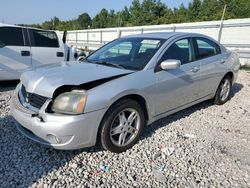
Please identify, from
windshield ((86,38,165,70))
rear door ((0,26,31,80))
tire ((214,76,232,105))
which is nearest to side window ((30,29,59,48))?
A: rear door ((0,26,31,80))

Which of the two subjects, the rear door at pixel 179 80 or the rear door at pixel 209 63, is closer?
the rear door at pixel 179 80

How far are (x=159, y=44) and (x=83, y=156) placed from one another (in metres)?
2.02

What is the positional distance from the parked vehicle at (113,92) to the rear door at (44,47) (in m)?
2.71

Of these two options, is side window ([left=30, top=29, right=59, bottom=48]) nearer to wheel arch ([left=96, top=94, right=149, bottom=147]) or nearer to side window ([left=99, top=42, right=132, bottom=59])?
side window ([left=99, top=42, right=132, bottom=59])

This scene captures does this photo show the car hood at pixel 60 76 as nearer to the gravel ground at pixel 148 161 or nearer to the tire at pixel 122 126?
the tire at pixel 122 126

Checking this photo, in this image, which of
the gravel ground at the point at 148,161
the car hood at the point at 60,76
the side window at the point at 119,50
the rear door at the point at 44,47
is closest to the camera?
the gravel ground at the point at 148,161

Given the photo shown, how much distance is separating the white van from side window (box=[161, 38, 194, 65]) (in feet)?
12.0

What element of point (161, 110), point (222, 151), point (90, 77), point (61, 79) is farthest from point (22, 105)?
point (222, 151)

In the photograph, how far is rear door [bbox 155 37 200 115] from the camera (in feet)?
12.2

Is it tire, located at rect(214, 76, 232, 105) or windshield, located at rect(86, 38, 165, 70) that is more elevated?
windshield, located at rect(86, 38, 165, 70)

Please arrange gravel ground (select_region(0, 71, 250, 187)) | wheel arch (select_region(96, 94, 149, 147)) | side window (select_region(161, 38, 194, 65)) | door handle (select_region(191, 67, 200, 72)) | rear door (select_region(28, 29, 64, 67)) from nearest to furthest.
Result: gravel ground (select_region(0, 71, 250, 187)) < wheel arch (select_region(96, 94, 149, 147)) < side window (select_region(161, 38, 194, 65)) < door handle (select_region(191, 67, 200, 72)) < rear door (select_region(28, 29, 64, 67))

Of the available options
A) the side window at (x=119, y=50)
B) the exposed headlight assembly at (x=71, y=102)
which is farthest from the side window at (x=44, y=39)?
the exposed headlight assembly at (x=71, y=102)

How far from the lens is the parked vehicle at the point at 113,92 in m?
2.90

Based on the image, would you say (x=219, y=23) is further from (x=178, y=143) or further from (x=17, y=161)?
(x=17, y=161)
